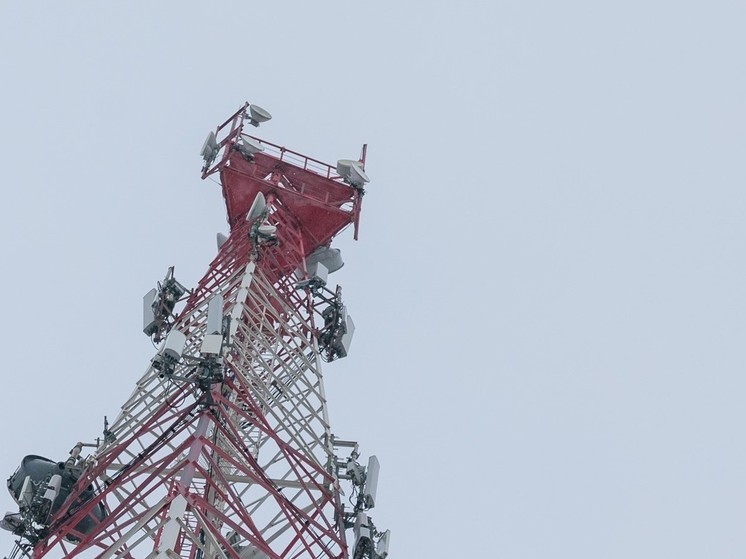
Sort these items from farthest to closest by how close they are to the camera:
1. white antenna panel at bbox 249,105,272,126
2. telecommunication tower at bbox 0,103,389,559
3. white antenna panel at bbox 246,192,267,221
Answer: white antenna panel at bbox 249,105,272,126, white antenna panel at bbox 246,192,267,221, telecommunication tower at bbox 0,103,389,559

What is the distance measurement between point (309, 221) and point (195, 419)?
37.6 feet

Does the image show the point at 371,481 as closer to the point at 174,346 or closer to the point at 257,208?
the point at 174,346

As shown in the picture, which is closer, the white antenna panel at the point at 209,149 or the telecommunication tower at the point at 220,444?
the telecommunication tower at the point at 220,444

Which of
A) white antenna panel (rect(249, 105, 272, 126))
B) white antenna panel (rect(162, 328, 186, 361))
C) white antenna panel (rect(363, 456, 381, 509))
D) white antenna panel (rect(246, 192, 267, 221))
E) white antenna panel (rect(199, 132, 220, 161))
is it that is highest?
white antenna panel (rect(249, 105, 272, 126))

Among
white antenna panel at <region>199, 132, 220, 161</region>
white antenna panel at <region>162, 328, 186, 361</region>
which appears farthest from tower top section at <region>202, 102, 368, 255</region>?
white antenna panel at <region>162, 328, 186, 361</region>

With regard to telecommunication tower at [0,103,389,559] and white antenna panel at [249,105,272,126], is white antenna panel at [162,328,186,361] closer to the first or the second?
telecommunication tower at [0,103,389,559]

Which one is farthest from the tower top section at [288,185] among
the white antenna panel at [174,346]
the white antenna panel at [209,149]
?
the white antenna panel at [174,346]

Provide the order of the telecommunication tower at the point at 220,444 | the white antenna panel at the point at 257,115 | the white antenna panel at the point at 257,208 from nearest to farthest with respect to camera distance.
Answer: the telecommunication tower at the point at 220,444
the white antenna panel at the point at 257,208
the white antenna panel at the point at 257,115

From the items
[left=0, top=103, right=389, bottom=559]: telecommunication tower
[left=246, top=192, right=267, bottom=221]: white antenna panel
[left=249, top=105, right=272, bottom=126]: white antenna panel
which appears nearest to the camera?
[left=0, top=103, right=389, bottom=559]: telecommunication tower

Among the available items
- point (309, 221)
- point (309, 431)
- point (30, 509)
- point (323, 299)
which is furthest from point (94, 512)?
point (309, 221)

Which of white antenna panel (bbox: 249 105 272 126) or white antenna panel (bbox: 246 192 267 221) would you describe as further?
white antenna panel (bbox: 249 105 272 126)

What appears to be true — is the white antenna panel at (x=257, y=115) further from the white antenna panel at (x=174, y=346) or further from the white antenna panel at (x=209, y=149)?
the white antenna panel at (x=174, y=346)

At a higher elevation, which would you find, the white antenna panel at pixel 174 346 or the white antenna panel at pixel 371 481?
the white antenna panel at pixel 174 346

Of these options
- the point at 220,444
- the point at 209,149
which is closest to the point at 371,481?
the point at 220,444
